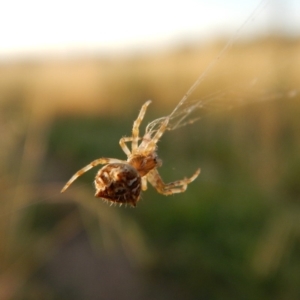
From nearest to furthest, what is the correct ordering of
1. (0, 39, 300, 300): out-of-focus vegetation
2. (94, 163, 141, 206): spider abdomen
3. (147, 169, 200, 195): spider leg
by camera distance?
1. (94, 163, 141, 206): spider abdomen
2. (147, 169, 200, 195): spider leg
3. (0, 39, 300, 300): out-of-focus vegetation

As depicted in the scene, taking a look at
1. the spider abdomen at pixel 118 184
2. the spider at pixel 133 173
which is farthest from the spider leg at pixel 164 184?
the spider abdomen at pixel 118 184

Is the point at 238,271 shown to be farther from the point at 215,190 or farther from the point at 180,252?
the point at 215,190

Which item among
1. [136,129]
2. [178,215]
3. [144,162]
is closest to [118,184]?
[144,162]

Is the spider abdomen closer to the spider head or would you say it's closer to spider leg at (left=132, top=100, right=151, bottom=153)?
the spider head

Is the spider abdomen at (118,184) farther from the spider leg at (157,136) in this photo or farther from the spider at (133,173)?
the spider leg at (157,136)

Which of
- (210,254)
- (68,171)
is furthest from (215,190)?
(68,171)

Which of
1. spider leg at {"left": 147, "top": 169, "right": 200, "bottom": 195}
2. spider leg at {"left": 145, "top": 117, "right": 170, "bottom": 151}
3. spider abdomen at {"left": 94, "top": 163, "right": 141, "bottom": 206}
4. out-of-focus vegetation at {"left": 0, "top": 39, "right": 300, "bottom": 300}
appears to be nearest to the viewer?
spider abdomen at {"left": 94, "top": 163, "right": 141, "bottom": 206}

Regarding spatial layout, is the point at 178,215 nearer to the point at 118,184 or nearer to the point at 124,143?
the point at 124,143

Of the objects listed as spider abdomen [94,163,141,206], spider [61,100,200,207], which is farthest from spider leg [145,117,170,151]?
spider abdomen [94,163,141,206]
